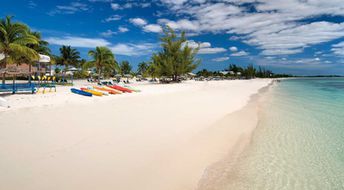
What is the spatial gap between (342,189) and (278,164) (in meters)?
0.97

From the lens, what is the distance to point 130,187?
2.77m

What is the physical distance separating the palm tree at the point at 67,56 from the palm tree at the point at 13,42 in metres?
31.3

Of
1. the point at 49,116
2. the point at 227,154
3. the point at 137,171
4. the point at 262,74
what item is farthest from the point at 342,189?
the point at 262,74

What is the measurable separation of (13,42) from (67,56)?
109 feet

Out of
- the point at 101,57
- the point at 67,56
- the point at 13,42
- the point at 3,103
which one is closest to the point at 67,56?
the point at 67,56

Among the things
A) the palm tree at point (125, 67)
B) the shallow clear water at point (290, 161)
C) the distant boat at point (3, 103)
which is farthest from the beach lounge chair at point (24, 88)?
the palm tree at point (125, 67)

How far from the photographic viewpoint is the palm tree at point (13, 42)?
14160 millimetres

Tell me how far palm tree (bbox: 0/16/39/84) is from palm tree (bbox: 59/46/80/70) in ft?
103

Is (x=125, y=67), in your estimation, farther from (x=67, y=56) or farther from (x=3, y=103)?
(x=3, y=103)

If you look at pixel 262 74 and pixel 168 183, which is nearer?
pixel 168 183

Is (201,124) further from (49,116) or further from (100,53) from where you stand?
(100,53)

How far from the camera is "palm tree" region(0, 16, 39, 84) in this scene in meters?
14.2

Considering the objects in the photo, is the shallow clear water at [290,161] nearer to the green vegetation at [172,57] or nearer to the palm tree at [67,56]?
the green vegetation at [172,57]

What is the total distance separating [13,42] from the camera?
49.8ft
